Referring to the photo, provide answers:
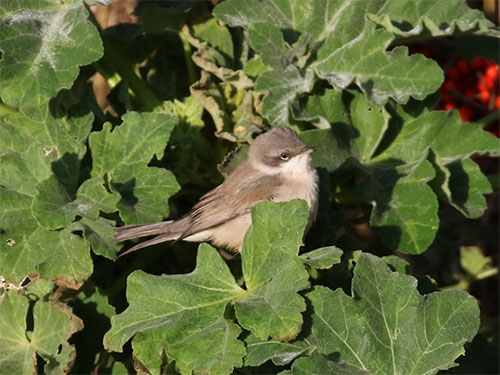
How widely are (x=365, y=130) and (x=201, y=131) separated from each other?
83 centimetres

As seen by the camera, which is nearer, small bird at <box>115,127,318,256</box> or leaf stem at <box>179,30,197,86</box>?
small bird at <box>115,127,318,256</box>

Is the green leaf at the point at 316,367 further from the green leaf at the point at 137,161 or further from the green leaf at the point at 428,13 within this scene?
the green leaf at the point at 428,13

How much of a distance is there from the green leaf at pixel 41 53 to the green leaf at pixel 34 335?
0.85 m

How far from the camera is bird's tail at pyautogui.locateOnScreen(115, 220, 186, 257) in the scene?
380 cm

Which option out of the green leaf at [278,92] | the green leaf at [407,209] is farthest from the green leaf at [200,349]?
the green leaf at [278,92]

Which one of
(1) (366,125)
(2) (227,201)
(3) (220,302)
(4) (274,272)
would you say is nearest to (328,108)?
(1) (366,125)

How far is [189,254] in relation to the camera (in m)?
4.32

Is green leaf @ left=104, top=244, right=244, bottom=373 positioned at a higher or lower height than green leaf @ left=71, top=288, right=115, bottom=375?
higher

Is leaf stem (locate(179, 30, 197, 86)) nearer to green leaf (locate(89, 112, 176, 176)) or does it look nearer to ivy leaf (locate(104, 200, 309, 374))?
green leaf (locate(89, 112, 176, 176))

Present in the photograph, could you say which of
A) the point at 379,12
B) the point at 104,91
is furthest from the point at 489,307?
the point at 104,91

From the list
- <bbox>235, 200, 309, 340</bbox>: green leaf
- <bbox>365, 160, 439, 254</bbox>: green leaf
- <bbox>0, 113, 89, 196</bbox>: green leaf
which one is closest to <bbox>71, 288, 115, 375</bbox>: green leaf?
<bbox>0, 113, 89, 196</bbox>: green leaf

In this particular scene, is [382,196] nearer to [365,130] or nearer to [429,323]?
[365,130]

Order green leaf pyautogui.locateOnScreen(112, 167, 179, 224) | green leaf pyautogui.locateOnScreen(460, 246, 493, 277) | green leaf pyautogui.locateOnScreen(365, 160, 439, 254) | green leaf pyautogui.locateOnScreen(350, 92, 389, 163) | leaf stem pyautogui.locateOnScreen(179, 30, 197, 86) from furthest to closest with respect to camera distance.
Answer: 1. green leaf pyautogui.locateOnScreen(460, 246, 493, 277)
2. leaf stem pyautogui.locateOnScreen(179, 30, 197, 86)
3. green leaf pyautogui.locateOnScreen(350, 92, 389, 163)
4. green leaf pyautogui.locateOnScreen(365, 160, 439, 254)
5. green leaf pyautogui.locateOnScreen(112, 167, 179, 224)

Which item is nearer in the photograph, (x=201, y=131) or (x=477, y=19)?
(x=477, y=19)
